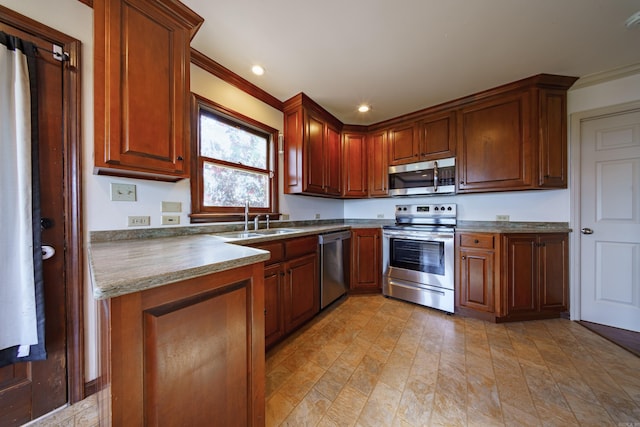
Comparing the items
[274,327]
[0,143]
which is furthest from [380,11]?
[274,327]

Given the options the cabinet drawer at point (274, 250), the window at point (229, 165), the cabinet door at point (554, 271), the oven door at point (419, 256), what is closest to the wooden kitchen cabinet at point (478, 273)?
the oven door at point (419, 256)

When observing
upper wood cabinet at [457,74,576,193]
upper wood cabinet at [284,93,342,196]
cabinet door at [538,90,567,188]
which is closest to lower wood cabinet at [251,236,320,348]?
upper wood cabinet at [284,93,342,196]

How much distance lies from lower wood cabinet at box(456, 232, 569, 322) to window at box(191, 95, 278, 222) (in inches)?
90.1

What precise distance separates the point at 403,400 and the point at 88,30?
2.92m

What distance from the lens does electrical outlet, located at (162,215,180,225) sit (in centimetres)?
161

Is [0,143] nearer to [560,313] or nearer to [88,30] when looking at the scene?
[88,30]

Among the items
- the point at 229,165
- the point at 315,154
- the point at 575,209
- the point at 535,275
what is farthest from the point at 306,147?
the point at 575,209

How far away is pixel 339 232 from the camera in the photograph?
257 centimetres

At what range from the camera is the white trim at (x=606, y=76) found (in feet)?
6.38

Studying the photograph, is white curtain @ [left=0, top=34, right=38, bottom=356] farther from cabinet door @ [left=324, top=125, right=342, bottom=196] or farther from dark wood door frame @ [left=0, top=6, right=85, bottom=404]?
cabinet door @ [left=324, top=125, right=342, bottom=196]

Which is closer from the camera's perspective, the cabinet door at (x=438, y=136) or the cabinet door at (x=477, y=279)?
the cabinet door at (x=477, y=279)

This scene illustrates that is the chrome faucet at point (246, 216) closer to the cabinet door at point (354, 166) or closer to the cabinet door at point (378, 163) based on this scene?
the cabinet door at point (354, 166)

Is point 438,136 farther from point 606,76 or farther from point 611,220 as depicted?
point 611,220

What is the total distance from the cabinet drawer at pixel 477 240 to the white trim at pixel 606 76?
70.3 inches
